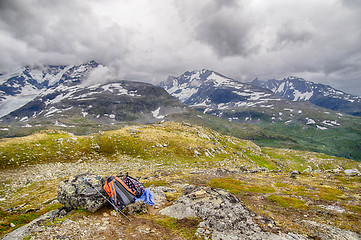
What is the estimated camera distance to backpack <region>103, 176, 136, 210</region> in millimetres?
14387

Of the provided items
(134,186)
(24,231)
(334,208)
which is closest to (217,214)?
(134,186)

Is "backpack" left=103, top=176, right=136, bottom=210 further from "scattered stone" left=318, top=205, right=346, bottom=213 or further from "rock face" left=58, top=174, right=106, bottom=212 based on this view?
"scattered stone" left=318, top=205, right=346, bottom=213

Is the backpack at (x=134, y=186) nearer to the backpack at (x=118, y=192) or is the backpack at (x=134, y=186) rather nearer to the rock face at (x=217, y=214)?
the backpack at (x=118, y=192)

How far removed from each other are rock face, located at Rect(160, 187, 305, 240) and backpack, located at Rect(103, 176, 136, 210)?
10.6 ft

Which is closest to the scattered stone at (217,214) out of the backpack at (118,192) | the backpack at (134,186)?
the backpack at (134,186)

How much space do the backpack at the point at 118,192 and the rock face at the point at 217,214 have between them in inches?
127

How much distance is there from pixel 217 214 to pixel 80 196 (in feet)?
36.9

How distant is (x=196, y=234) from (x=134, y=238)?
4.07 m

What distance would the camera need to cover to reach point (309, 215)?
14.9 meters

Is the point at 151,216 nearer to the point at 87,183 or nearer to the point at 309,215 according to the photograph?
the point at 87,183

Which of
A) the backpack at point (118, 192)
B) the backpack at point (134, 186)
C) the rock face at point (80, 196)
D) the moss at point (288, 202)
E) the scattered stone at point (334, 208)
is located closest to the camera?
the rock face at point (80, 196)

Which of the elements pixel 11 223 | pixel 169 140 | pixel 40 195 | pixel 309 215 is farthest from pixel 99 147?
pixel 309 215

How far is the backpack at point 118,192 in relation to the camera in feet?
47.2

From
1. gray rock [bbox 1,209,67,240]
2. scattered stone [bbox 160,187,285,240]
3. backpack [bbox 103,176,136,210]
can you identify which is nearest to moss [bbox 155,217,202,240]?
scattered stone [bbox 160,187,285,240]
